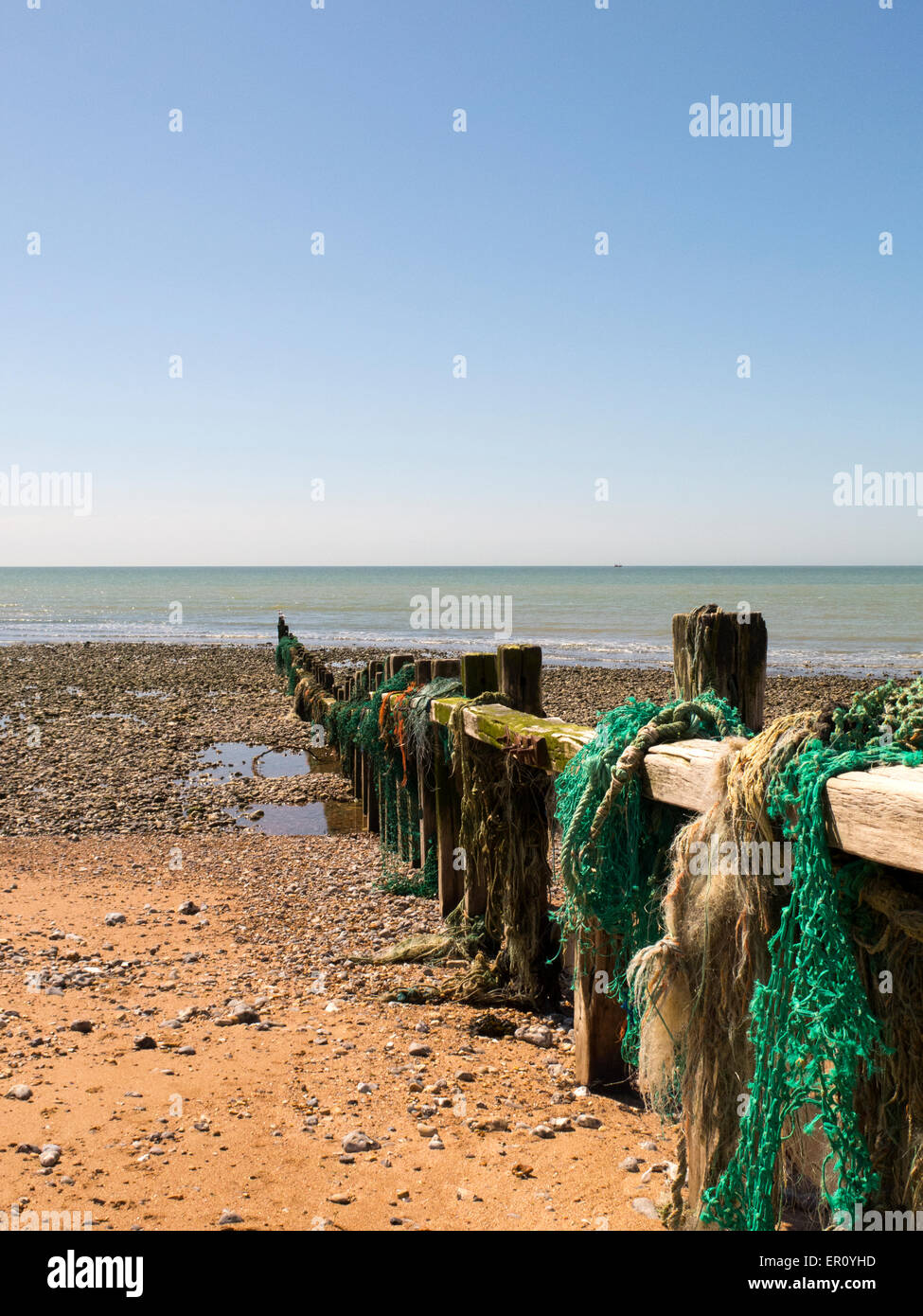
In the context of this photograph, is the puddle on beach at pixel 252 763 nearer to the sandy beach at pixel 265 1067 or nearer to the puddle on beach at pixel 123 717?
the puddle on beach at pixel 123 717

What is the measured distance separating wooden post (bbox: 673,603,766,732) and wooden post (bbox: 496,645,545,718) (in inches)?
97.0

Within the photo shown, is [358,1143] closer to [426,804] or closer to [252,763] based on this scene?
[426,804]

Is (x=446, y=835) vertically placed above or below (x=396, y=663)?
below

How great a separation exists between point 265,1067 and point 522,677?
290cm

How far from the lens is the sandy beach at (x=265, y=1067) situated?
3799 millimetres

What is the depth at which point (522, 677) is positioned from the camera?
245 inches

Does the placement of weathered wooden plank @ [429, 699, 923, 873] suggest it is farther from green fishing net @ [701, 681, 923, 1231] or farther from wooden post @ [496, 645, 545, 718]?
wooden post @ [496, 645, 545, 718]

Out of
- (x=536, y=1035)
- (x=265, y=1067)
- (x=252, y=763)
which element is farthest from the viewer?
(x=252, y=763)

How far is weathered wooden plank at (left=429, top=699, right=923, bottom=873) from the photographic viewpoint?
224 centimetres

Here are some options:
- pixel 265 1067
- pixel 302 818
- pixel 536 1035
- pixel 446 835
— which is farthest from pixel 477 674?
pixel 302 818

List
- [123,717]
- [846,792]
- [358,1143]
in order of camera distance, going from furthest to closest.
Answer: [123,717], [358,1143], [846,792]

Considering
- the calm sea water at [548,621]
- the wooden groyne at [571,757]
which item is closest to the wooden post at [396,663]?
the wooden groyne at [571,757]

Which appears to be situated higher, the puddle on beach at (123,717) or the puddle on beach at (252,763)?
the puddle on beach at (123,717)

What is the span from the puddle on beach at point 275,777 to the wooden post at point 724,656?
8.02 m
